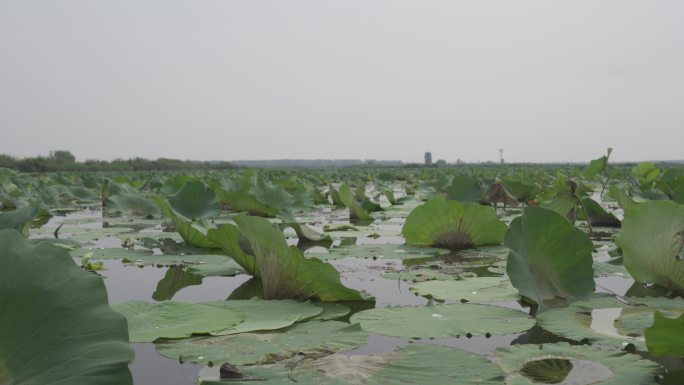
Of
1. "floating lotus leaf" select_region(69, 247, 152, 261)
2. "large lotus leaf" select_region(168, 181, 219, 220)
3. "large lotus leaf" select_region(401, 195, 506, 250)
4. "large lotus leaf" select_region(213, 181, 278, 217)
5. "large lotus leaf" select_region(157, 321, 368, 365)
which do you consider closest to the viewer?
"large lotus leaf" select_region(157, 321, 368, 365)

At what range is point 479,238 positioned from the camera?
2.67m

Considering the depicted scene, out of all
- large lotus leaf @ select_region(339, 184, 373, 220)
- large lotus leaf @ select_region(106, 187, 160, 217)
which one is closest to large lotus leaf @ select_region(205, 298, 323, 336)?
large lotus leaf @ select_region(339, 184, 373, 220)

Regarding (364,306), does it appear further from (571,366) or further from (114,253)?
(114,253)

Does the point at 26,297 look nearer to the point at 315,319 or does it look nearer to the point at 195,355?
the point at 195,355

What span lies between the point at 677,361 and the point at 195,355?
85cm

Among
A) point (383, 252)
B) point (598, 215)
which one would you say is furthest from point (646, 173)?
point (383, 252)

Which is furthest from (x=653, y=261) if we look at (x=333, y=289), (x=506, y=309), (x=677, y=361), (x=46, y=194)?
(x=46, y=194)

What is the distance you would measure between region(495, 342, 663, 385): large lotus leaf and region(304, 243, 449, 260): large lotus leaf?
1301mm

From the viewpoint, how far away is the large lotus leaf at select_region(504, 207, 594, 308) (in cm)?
143

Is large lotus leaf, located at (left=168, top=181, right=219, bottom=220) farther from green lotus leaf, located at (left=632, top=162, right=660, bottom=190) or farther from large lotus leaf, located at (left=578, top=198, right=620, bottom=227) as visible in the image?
green lotus leaf, located at (left=632, top=162, right=660, bottom=190)

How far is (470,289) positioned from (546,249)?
0.34 meters

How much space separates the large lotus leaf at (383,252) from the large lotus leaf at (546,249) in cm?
96

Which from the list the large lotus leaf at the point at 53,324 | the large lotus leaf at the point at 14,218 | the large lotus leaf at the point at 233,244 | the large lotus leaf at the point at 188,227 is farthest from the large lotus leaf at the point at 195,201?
the large lotus leaf at the point at 53,324

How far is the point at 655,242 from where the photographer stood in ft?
4.87
